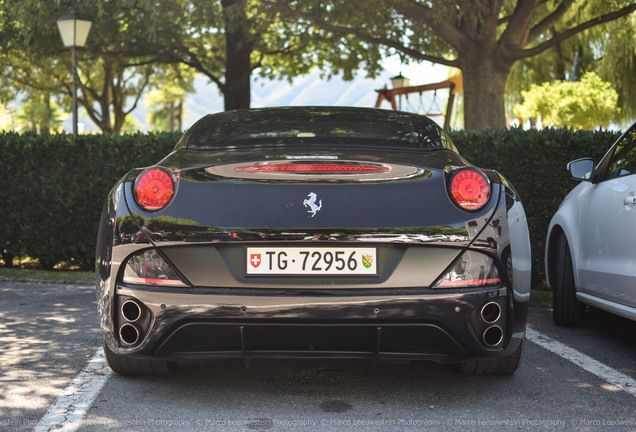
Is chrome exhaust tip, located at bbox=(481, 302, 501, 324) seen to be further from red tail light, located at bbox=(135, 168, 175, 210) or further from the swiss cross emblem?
red tail light, located at bbox=(135, 168, 175, 210)

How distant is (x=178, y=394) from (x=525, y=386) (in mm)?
1788

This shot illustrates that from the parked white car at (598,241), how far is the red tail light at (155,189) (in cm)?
258

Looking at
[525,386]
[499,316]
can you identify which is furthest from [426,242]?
[525,386]

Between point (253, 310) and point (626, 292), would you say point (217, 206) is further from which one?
point (626, 292)

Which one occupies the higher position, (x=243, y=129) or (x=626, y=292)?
(x=243, y=129)

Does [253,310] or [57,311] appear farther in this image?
[57,311]

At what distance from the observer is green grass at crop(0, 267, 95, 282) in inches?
345

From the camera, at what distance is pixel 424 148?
13.5 ft

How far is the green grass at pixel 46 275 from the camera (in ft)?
28.7

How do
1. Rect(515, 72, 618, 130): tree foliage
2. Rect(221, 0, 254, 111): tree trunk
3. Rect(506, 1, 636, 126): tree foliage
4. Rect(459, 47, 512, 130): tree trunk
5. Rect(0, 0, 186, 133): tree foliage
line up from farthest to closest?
Rect(506, 1, 636, 126): tree foliage
Rect(515, 72, 618, 130): tree foliage
Rect(221, 0, 254, 111): tree trunk
Rect(0, 0, 186, 133): tree foliage
Rect(459, 47, 512, 130): tree trunk

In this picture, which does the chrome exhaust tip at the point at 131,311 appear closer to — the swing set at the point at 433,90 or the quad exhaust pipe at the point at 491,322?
the quad exhaust pipe at the point at 491,322

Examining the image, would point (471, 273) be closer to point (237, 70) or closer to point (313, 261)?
point (313, 261)

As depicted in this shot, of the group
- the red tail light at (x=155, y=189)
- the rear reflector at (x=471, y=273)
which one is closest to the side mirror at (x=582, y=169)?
the rear reflector at (x=471, y=273)

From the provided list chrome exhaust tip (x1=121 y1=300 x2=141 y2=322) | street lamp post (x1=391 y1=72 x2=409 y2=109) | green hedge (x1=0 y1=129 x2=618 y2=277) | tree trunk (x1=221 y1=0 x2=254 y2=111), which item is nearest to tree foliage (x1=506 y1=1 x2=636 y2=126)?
street lamp post (x1=391 y1=72 x2=409 y2=109)
